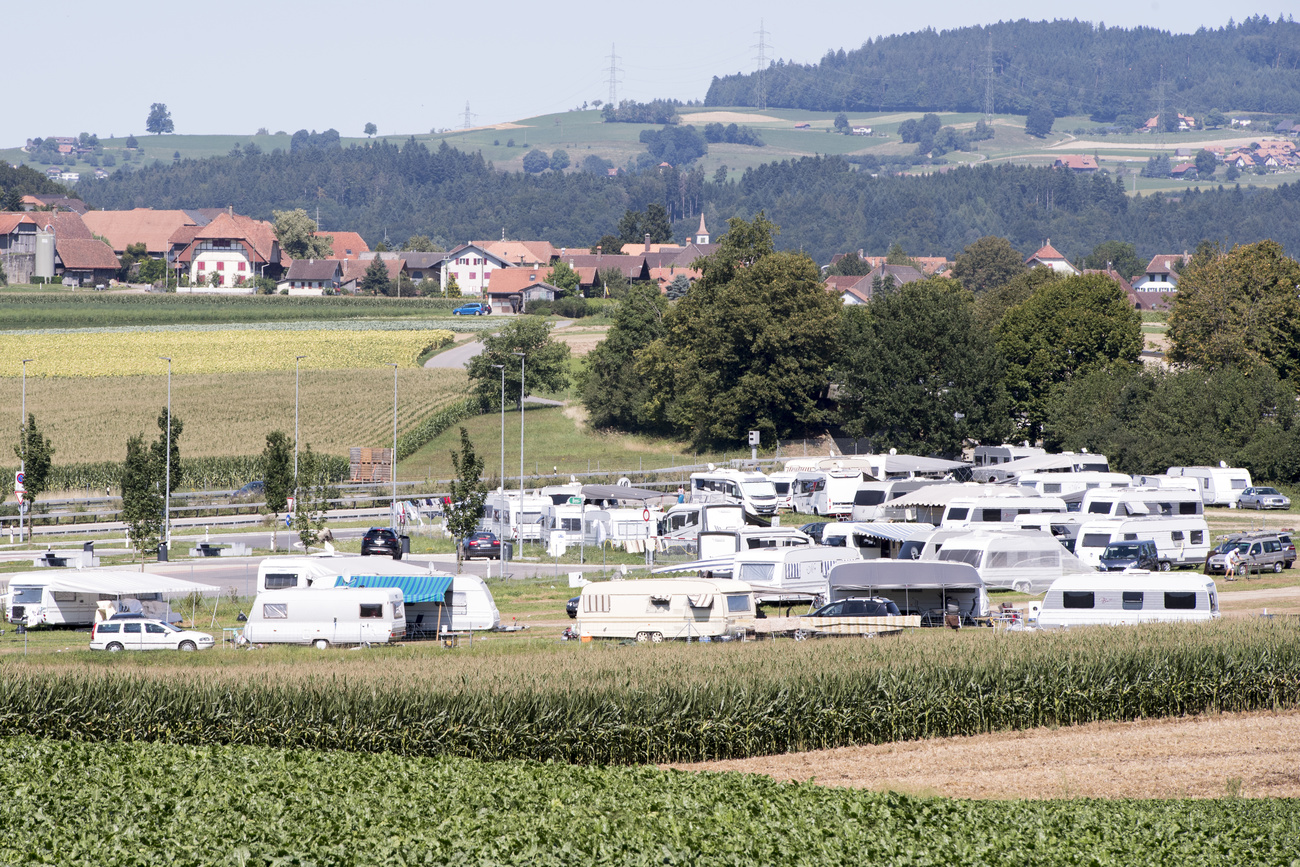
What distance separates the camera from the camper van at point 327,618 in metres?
31.5

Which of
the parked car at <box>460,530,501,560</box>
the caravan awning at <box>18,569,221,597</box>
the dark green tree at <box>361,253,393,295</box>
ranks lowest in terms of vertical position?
the parked car at <box>460,530,501,560</box>

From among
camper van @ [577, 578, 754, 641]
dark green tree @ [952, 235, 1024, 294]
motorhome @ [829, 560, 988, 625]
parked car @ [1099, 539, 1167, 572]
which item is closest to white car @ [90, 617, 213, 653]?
camper van @ [577, 578, 754, 641]

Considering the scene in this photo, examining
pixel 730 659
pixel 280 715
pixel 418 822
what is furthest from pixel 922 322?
pixel 418 822

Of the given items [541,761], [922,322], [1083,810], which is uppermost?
[922,322]

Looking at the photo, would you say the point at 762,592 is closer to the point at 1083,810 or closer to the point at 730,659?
the point at 730,659

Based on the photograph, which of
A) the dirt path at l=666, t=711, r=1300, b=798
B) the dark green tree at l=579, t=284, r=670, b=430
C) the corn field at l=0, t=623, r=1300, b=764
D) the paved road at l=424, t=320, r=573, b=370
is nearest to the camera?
the dirt path at l=666, t=711, r=1300, b=798

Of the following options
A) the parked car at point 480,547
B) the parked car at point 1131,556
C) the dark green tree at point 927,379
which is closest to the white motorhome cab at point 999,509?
the parked car at point 1131,556

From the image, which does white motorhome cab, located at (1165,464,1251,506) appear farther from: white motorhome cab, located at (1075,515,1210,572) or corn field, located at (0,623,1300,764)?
corn field, located at (0,623,1300,764)

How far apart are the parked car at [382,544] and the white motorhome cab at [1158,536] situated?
23.2m

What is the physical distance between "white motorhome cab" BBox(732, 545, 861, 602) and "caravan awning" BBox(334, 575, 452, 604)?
8565 mm

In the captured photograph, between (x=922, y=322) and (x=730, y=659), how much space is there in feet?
166

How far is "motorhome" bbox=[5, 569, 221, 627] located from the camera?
34531 millimetres

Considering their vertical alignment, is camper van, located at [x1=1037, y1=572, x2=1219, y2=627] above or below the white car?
above

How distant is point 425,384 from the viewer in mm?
93312
